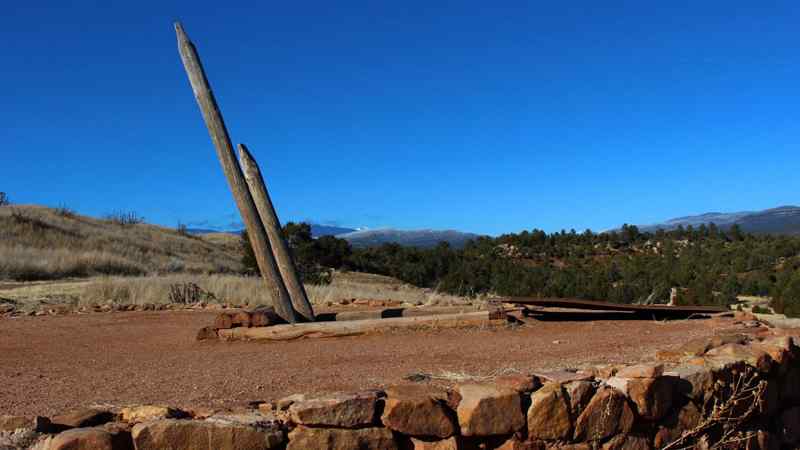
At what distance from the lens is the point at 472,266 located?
26.3 metres

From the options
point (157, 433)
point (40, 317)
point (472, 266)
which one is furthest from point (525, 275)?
point (157, 433)

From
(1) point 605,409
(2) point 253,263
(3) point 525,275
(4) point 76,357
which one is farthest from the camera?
(3) point 525,275

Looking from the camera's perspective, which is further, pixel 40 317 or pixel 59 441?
pixel 40 317

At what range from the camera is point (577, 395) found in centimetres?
361

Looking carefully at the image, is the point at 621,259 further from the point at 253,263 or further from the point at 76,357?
the point at 76,357

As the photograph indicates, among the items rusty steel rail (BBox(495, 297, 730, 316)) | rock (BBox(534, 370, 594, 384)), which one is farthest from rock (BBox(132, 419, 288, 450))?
rusty steel rail (BBox(495, 297, 730, 316))

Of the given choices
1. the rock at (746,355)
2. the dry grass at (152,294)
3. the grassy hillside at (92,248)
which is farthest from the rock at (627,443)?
the grassy hillside at (92,248)

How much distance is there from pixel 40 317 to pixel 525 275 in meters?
17.3

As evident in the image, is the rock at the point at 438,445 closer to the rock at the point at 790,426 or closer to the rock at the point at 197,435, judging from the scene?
the rock at the point at 197,435

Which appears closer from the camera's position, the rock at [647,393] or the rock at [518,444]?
the rock at [518,444]

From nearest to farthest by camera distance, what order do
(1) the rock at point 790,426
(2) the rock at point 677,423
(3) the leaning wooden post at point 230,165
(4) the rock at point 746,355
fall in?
1. (2) the rock at point 677,423
2. (4) the rock at point 746,355
3. (1) the rock at point 790,426
4. (3) the leaning wooden post at point 230,165

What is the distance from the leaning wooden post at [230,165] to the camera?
6883mm

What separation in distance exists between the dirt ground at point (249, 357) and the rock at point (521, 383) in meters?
0.84

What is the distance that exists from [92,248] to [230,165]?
63.1ft
